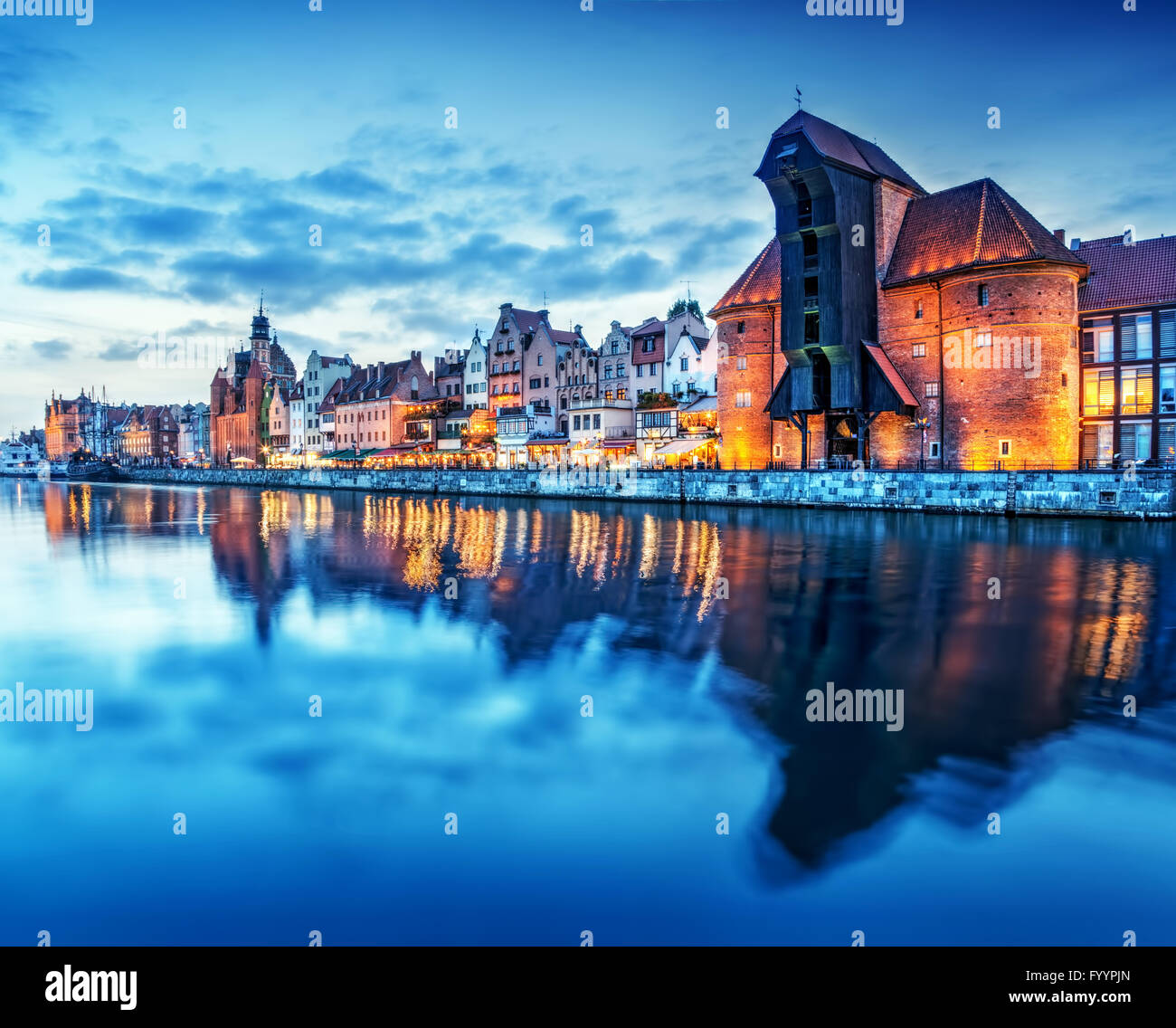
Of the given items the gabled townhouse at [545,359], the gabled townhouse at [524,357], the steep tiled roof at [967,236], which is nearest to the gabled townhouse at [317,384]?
the gabled townhouse at [524,357]

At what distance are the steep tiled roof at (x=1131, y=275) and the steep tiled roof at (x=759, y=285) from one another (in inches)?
616

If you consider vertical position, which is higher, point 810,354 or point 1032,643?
point 810,354

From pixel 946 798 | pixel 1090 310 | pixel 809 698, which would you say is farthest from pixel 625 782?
pixel 1090 310

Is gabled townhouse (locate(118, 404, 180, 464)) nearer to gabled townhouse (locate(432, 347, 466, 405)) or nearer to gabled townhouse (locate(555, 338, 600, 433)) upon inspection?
gabled townhouse (locate(432, 347, 466, 405))

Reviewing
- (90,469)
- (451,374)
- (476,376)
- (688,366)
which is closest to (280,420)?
(451,374)

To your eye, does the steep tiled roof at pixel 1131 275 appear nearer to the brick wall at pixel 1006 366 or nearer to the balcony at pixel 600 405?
the brick wall at pixel 1006 366

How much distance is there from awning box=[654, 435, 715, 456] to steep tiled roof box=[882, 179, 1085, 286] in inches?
590

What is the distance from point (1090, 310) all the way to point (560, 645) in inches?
1562

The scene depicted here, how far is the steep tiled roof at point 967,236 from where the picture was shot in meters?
35.7

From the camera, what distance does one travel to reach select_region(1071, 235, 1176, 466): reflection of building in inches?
1452

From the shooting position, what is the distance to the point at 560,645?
11.5m

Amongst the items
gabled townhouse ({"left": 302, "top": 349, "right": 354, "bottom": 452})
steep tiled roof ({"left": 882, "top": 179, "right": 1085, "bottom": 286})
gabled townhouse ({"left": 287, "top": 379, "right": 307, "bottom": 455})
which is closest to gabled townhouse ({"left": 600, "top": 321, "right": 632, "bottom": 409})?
steep tiled roof ({"left": 882, "top": 179, "right": 1085, "bottom": 286})

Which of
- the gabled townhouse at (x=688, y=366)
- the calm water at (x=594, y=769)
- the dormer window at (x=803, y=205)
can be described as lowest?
the calm water at (x=594, y=769)

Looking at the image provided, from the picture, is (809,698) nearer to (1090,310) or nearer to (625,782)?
(625,782)
